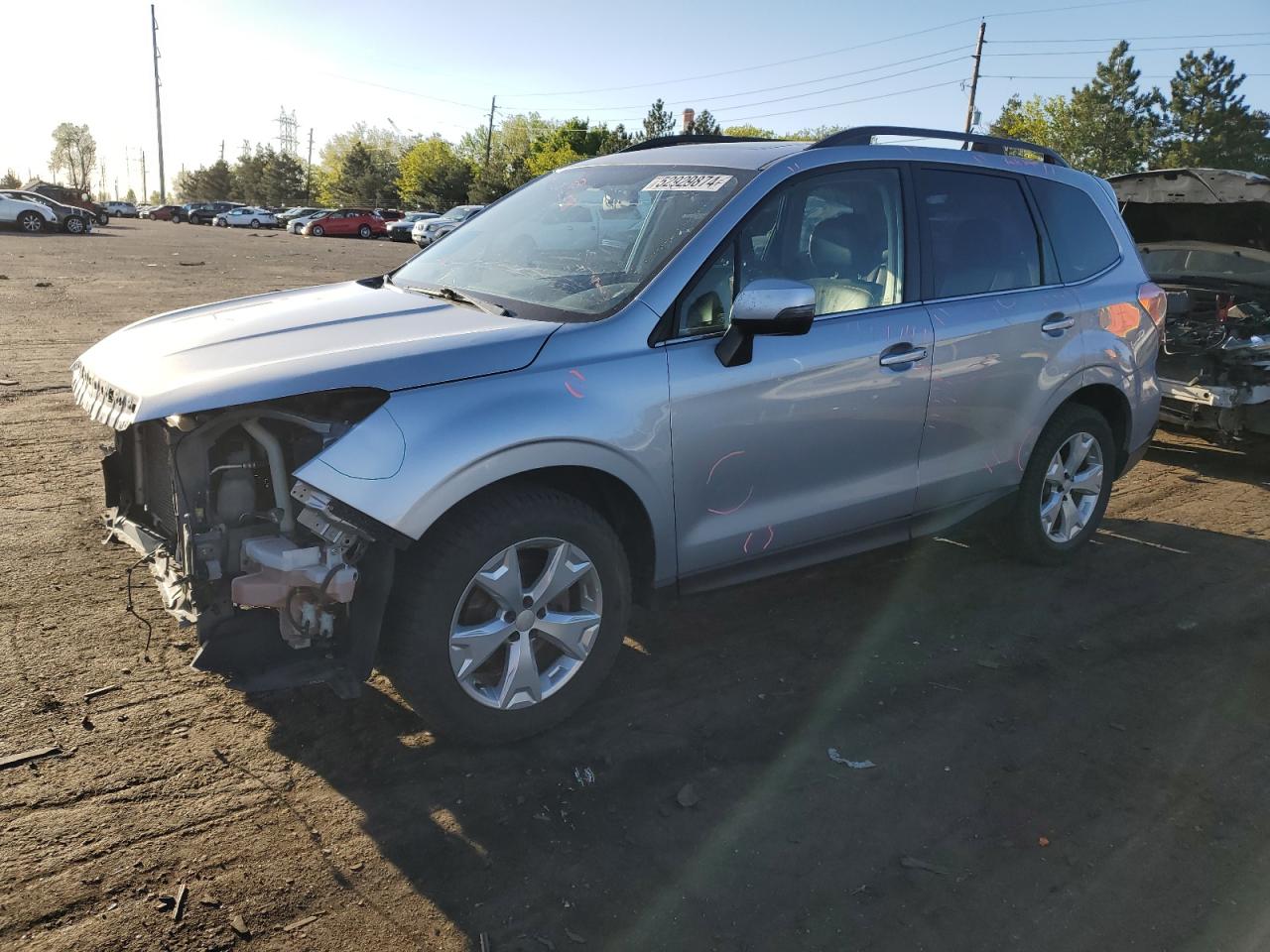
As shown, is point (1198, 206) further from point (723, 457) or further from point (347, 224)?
point (347, 224)

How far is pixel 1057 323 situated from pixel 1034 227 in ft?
1.69

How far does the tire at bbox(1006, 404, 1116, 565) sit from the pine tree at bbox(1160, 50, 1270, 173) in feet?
237

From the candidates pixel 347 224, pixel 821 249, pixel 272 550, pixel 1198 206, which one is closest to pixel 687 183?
pixel 821 249

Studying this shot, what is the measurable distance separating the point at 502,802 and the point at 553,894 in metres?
0.45

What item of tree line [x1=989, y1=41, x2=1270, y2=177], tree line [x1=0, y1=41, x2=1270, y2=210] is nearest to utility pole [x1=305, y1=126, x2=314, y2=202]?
tree line [x1=0, y1=41, x2=1270, y2=210]

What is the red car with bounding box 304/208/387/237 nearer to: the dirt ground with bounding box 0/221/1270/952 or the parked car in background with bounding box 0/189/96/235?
the parked car in background with bounding box 0/189/96/235

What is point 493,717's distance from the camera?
10.6ft

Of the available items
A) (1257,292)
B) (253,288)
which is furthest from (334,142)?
(1257,292)

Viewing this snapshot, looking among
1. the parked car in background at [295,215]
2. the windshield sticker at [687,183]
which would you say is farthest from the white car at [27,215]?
the windshield sticker at [687,183]

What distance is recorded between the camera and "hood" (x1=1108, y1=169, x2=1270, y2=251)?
727 centimetres

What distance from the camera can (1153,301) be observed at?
5316 mm

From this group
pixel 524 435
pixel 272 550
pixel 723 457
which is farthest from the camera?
pixel 723 457

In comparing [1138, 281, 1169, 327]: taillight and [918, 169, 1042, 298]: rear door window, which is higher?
[918, 169, 1042, 298]: rear door window

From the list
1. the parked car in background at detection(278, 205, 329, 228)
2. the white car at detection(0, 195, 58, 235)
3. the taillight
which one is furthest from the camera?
the parked car in background at detection(278, 205, 329, 228)
